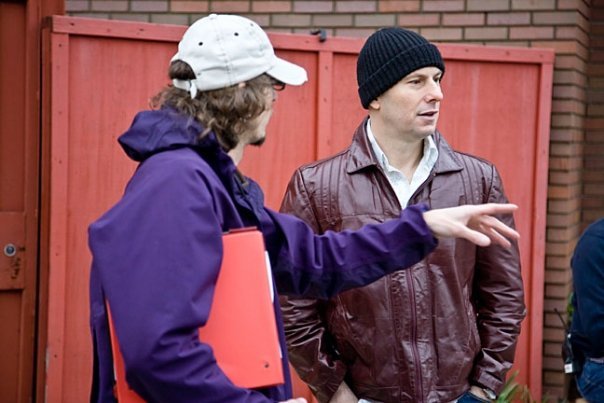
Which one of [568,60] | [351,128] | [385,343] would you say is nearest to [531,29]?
[568,60]

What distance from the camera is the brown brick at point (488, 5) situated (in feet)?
19.5

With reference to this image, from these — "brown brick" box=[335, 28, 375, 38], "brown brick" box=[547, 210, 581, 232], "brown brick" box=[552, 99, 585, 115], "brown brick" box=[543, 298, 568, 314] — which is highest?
"brown brick" box=[335, 28, 375, 38]

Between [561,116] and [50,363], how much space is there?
120 inches

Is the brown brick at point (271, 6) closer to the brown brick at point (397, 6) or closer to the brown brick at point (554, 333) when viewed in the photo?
the brown brick at point (397, 6)

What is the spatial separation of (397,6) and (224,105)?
12.5ft

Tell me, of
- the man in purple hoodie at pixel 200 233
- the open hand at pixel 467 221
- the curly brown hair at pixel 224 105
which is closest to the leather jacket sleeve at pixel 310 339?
the man in purple hoodie at pixel 200 233

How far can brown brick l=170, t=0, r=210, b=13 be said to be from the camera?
6.00 metres

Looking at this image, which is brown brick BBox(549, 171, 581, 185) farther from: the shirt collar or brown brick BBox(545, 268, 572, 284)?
the shirt collar

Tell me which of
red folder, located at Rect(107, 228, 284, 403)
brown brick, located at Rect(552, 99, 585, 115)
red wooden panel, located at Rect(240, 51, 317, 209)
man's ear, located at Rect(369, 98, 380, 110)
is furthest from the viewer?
brown brick, located at Rect(552, 99, 585, 115)

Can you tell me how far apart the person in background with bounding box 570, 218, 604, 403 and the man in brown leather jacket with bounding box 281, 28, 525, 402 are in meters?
0.86

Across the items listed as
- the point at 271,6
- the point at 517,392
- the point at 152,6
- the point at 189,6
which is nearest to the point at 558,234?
the point at 517,392

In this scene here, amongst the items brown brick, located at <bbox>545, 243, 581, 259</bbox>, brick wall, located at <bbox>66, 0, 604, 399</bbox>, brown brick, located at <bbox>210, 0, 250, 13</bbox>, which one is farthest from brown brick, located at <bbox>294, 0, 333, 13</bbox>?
brown brick, located at <bbox>545, 243, 581, 259</bbox>

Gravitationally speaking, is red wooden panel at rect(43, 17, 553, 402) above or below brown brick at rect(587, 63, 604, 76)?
below

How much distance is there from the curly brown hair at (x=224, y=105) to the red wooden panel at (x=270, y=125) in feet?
8.77
